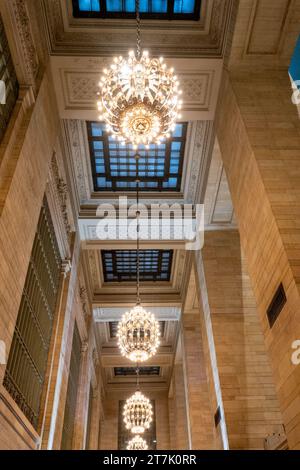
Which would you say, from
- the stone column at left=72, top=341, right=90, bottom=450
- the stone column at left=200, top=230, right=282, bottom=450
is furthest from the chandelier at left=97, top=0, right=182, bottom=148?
the stone column at left=72, top=341, right=90, bottom=450

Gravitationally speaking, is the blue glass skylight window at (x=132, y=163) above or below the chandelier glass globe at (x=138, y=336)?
above

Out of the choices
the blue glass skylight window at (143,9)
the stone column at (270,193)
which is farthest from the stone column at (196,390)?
the blue glass skylight window at (143,9)

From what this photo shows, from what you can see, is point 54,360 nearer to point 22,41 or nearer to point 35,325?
point 35,325

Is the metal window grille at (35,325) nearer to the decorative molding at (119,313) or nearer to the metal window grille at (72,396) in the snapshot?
the metal window grille at (72,396)

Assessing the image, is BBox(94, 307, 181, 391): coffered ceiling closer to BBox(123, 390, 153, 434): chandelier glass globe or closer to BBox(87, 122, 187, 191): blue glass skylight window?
BBox(123, 390, 153, 434): chandelier glass globe

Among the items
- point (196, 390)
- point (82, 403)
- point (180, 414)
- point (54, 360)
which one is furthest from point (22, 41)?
point (180, 414)

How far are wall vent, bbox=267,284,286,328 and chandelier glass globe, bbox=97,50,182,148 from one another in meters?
2.03

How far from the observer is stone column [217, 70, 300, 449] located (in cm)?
391

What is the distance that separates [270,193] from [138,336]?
9.54 feet

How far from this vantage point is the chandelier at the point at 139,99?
12.2 ft

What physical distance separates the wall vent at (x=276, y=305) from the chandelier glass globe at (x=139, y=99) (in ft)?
6.66

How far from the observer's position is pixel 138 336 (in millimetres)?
5996
